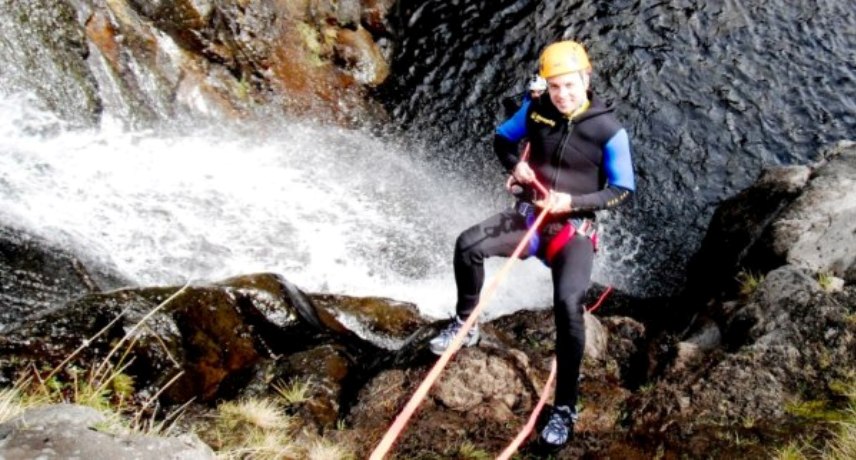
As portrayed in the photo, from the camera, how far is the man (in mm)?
5246

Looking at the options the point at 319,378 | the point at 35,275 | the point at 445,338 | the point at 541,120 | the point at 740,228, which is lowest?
the point at 740,228

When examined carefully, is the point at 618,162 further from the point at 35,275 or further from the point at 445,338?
the point at 35,275

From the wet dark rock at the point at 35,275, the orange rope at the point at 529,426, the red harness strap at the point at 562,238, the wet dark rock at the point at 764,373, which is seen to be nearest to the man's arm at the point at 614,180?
the red harness strap at the point at 562,238

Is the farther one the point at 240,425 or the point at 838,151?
the point at 838,151

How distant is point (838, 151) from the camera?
356 inches

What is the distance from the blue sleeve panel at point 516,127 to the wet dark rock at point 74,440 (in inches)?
149

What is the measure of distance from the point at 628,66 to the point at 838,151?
5.32 m

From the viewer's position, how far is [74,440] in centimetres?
305

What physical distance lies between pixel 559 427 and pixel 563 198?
180 centimetres

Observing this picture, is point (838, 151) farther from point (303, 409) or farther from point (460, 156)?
point (303, 409)

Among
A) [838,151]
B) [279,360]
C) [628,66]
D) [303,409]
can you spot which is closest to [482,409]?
[303,409]

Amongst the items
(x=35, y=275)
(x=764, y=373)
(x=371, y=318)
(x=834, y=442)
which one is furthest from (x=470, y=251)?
(x=35, y=275)

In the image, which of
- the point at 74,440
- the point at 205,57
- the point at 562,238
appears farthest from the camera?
the point at 205,57

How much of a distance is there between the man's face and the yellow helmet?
0.05m
